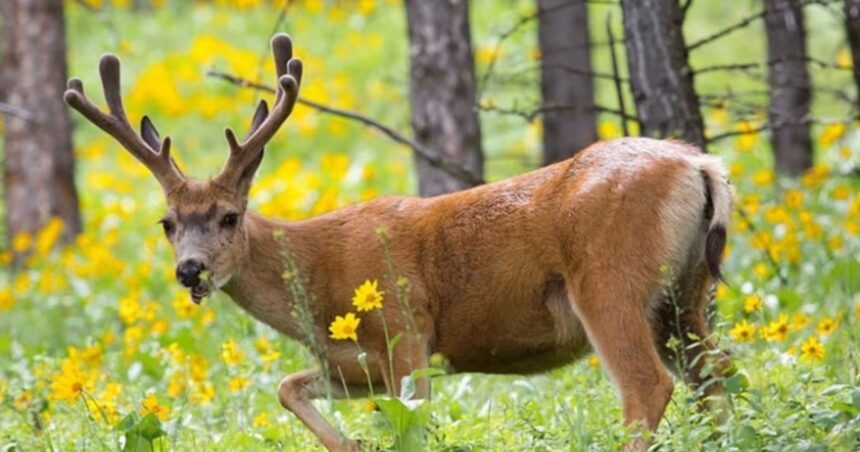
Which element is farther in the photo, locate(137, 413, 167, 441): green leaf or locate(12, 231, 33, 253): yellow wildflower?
locate(12, 231, 33, 253): yellow wildflower

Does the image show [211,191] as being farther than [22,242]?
No

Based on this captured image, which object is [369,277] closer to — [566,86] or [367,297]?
[367,297]

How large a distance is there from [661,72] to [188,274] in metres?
2.75

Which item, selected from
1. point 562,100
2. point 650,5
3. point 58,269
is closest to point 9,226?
point 58,269

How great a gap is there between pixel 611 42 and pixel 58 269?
732 centimetres

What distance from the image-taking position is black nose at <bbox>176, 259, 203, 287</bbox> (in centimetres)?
667

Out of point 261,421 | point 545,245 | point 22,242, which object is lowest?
point 261,421

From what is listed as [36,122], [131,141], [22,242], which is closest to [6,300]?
[22,242]

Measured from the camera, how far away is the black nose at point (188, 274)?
263 inches

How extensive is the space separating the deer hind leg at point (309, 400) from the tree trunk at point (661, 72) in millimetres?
2313

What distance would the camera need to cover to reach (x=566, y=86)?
14.3 metres

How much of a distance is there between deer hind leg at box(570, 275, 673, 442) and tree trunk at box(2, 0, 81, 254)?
929 centimetres

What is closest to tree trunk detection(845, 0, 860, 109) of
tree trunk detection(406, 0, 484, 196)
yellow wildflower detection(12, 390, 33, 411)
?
tree trunk detection(406, 0, 484, 196)

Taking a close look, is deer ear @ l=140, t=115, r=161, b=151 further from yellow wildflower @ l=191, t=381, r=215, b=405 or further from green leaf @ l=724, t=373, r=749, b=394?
green leaf @ l=724, t=373, r=749, b=394
